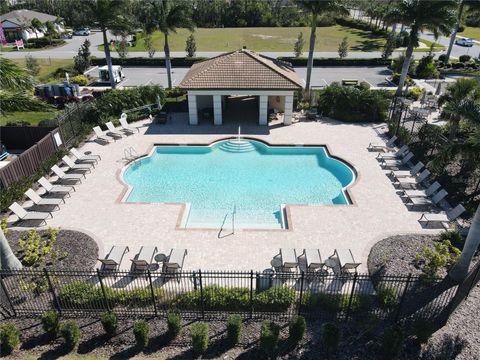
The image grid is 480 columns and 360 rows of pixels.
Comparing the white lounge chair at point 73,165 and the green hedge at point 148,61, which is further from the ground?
the green hedge at point 148,61

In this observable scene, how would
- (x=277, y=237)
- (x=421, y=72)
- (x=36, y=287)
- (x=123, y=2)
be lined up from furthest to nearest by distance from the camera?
(x=421, y=72) → (x=123, y=2) → (x=277, y=237) → (x=36, y=287)

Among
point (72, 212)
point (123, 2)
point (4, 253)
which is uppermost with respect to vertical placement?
point (123, 2)

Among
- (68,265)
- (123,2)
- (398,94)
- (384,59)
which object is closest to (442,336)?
(68,265)

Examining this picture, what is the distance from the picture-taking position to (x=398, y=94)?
31.6 meters

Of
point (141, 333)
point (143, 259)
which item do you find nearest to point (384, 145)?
point (143, 259)

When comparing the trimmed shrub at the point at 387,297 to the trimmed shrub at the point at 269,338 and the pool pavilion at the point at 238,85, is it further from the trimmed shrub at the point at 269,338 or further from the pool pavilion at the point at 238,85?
the pool pavilion at the point at 238,85

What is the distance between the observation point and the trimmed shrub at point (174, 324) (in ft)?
35.7

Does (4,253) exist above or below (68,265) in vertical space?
above

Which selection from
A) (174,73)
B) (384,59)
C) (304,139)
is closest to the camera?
(304,139)

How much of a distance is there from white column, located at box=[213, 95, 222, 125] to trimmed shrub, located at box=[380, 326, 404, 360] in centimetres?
2074

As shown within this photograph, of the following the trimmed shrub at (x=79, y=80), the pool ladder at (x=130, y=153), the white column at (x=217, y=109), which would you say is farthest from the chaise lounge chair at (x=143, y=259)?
the trimmed shrub at (x=79, y=80)

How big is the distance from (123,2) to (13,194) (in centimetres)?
2084

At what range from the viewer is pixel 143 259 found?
549 inches

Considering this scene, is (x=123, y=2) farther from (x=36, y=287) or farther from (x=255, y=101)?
(x=36, y=287)
